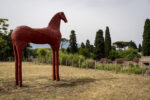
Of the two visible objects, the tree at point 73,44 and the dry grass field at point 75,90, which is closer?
the dry grass field at point 75,90

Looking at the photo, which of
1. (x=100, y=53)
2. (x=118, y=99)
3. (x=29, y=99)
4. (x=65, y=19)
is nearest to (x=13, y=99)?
(x=29, y=99)

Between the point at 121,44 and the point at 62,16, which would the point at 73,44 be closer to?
the point at 62,16

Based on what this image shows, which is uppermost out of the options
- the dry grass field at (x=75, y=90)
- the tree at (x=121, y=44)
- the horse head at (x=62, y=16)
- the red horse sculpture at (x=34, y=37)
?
the tree at (x=121, y=44)

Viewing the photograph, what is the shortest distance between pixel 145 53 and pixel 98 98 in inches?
1021

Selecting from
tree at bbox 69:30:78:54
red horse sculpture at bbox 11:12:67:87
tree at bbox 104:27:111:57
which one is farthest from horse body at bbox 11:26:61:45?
tree at bbox 69:30:78:54

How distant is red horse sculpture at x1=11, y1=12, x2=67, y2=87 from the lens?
609 cm

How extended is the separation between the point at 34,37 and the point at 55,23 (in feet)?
5.57

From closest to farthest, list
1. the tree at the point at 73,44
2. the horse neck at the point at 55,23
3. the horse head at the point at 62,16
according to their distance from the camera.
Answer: the horse neck at the point at 55,23 < the horse head at the point at 62,16 < the tree at the point at 73,44

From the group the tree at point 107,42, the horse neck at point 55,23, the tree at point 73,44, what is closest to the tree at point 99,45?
the tree at point 107,42

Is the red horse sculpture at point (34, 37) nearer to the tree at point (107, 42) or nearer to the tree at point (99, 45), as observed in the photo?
the tree at point (99, 45)

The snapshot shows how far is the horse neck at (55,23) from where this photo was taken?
7.55 m

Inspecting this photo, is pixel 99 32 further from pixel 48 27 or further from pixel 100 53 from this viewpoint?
pixel 48 27

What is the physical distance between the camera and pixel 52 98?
4.59 metres

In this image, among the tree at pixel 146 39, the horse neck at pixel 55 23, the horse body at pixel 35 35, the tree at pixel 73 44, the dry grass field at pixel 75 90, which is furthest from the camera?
the tree at pixel 73 44
